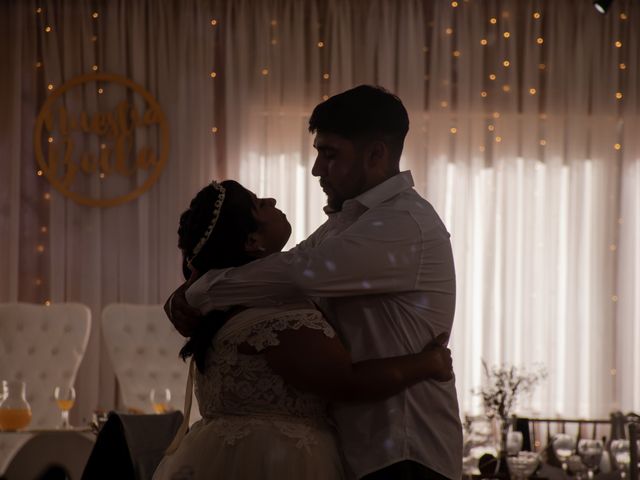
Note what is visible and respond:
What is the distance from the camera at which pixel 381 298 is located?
1986 mm

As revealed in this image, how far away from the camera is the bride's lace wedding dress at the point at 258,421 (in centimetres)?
196

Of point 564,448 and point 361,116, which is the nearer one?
point 361,116

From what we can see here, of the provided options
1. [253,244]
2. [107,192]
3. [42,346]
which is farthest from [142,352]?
[253,244]

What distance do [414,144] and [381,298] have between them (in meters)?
4.89

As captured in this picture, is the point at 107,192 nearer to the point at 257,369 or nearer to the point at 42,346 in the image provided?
the point at 42,346

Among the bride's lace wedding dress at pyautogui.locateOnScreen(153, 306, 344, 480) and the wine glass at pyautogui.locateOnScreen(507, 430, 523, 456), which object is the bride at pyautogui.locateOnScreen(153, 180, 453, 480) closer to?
the bride's lace wedding dress at pyautogui.locateOnScreen(153, 306, 344, 480)

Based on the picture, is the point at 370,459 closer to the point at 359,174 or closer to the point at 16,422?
the point at 359,174

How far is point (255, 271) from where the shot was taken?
1923mm

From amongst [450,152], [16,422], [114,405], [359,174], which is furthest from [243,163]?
[359,174]

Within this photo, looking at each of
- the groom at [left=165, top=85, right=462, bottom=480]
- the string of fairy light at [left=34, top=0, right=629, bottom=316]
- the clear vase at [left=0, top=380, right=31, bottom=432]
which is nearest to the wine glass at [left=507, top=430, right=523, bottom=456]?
the clear vase at [left=0, top=380, right=31, bottom=432]

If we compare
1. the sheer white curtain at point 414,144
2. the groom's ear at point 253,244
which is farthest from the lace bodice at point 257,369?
the sheer white curtain at point 414,144

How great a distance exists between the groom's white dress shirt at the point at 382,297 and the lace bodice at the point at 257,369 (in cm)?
4

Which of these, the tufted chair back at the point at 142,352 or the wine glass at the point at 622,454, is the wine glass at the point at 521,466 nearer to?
the wine glass at the point at 622,454

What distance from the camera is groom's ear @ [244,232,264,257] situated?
2096 millimetres
